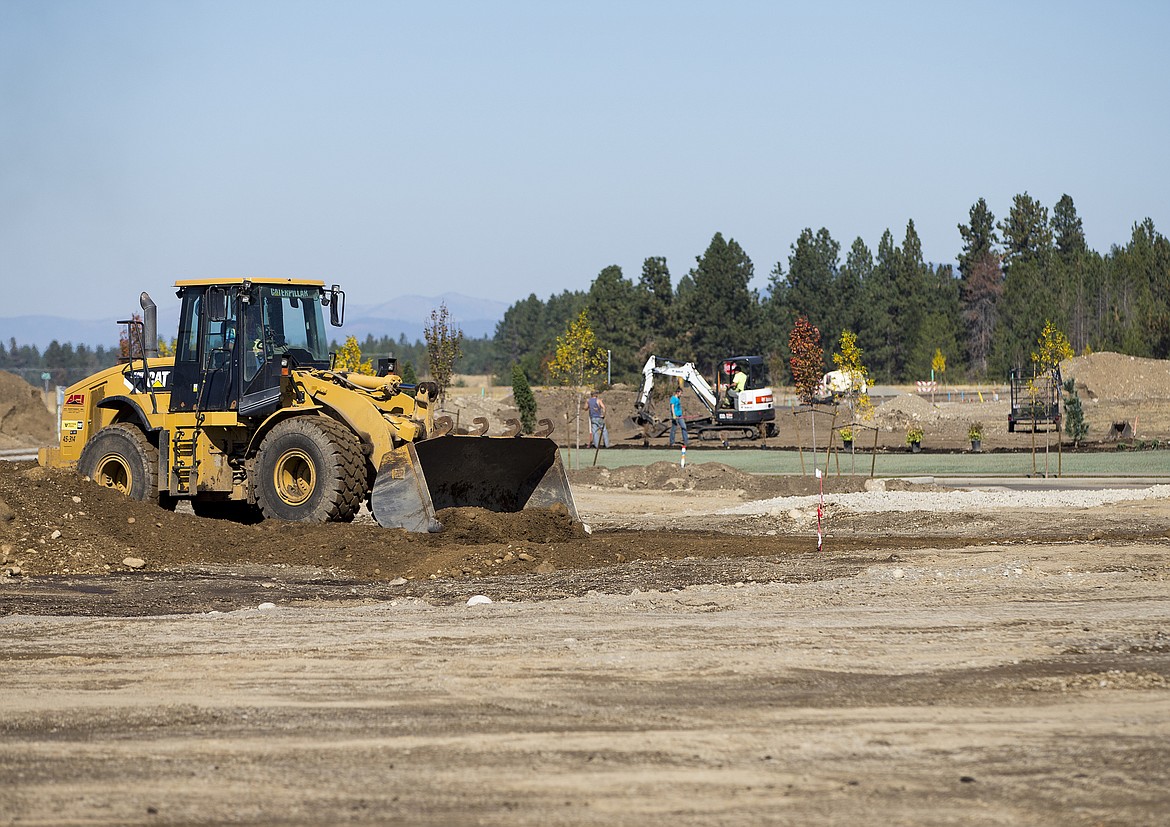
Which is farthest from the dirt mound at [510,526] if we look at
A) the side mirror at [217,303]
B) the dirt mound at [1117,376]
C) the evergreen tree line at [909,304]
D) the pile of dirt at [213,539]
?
the evergreen tree line at [909,304]

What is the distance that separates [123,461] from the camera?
17062 millimetres

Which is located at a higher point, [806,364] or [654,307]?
[654,307]

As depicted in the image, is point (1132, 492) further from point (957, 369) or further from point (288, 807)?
point (957, 369)

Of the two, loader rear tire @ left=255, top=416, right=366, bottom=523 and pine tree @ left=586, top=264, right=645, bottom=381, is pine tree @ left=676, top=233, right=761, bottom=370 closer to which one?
pine tree @ left=586, top=264, right=645, bottom=381

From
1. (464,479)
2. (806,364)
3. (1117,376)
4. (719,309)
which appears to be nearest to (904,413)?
(806,364)

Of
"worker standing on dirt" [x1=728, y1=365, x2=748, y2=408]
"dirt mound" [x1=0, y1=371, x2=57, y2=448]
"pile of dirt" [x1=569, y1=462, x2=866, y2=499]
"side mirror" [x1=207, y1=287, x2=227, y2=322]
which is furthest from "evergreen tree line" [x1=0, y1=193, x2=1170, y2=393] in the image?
"side mirror" [x1=207, y1=287, x2=227, y2=322]

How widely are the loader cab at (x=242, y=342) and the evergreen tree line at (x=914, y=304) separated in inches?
2512

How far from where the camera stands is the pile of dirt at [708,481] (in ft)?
81.5

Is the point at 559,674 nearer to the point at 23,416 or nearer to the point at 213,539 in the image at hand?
the point at 213,539

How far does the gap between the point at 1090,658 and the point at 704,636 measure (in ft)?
8.15

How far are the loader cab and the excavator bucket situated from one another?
2.21 meters

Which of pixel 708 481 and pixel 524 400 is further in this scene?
pixel 524 400

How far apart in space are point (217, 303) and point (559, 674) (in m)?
9.85

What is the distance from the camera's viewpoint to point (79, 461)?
1761cm
